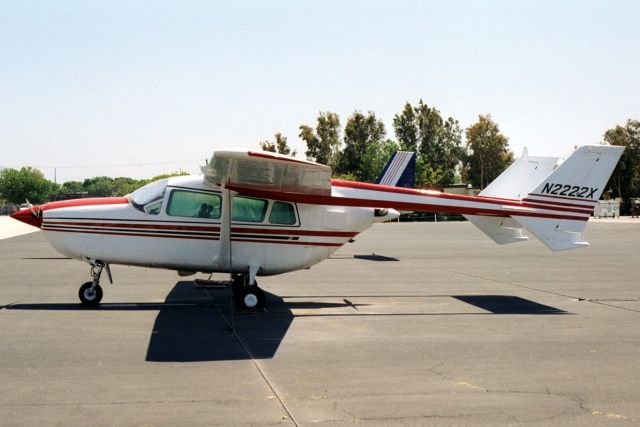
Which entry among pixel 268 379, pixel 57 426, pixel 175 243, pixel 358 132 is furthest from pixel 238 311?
pixel 358 132

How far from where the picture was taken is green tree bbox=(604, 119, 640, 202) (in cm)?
9644

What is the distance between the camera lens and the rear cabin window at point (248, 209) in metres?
12.4

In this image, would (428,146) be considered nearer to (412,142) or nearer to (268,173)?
(412,142)

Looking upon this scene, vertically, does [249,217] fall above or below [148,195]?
below

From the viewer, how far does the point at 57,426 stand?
5.59 m

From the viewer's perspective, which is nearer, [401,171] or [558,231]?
[558,231]

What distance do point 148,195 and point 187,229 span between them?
3.04 ft

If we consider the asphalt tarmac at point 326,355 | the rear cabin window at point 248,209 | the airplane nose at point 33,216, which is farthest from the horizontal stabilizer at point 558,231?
the airplane nose at point 33,216

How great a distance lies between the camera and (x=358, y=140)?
96188 mm

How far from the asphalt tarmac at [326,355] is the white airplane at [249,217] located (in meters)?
0.84

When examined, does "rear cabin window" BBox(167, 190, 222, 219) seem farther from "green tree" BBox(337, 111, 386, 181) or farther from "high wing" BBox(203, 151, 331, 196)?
"green tree" BBox(337, 111, 386, 181)

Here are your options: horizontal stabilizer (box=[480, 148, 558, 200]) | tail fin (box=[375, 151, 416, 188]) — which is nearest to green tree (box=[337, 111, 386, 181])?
tail fin (box=[375, 151, 416, 188])

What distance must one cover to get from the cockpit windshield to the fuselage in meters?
0.01

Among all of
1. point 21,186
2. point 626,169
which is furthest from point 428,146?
point 21,186
